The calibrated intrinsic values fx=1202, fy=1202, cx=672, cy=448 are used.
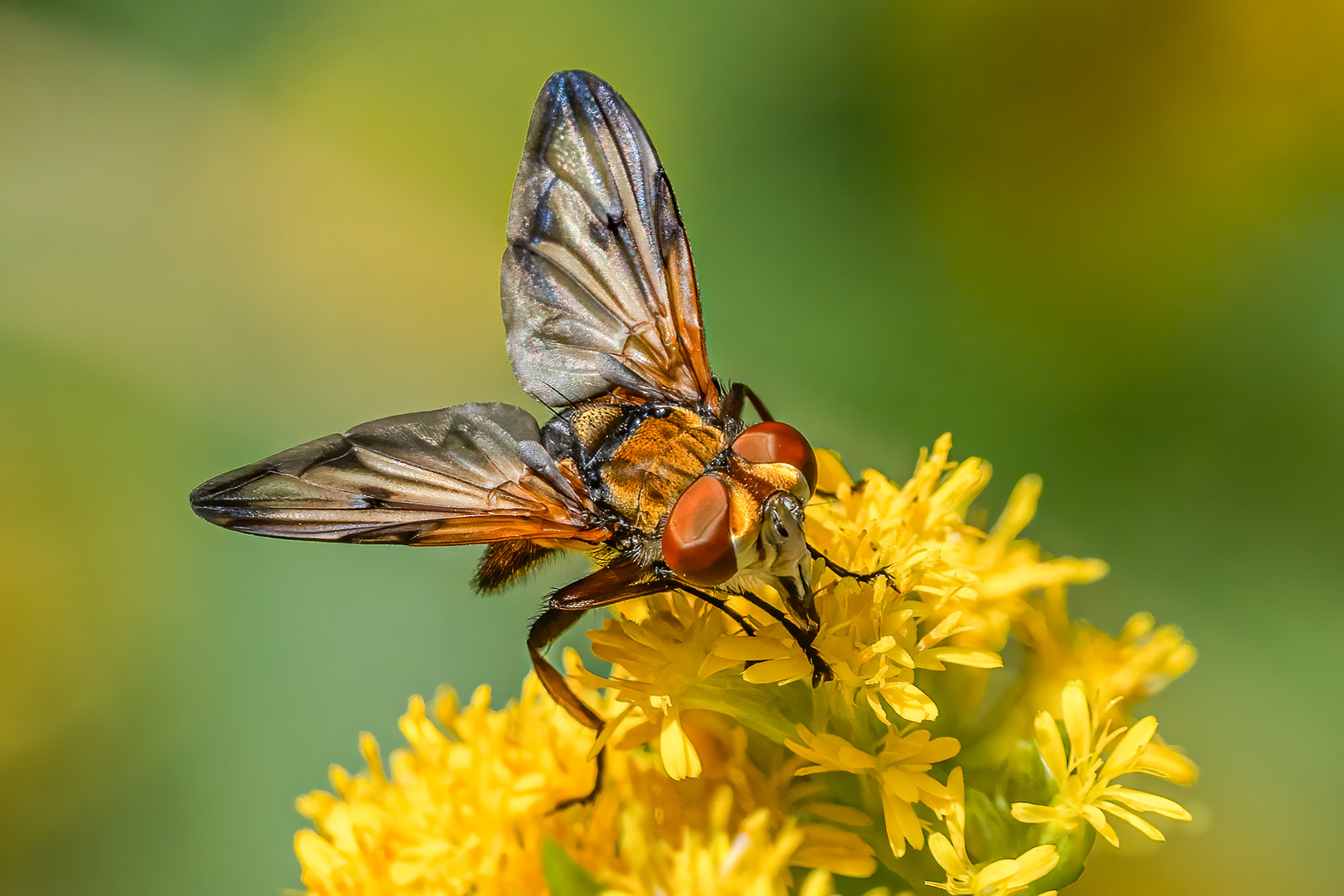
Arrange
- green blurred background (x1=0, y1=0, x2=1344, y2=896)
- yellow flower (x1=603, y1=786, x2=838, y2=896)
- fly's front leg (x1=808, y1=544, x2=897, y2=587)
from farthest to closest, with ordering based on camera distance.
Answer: green blurred background (x1=0, y1=0, x2=1344, y2=896), fly's front leg (x1=808, y1=544, x2=897, y2=587), yellow flower (x1=603, y1=786, x2=838, y2=896)

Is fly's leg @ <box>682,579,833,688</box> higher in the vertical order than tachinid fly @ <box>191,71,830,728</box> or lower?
lower

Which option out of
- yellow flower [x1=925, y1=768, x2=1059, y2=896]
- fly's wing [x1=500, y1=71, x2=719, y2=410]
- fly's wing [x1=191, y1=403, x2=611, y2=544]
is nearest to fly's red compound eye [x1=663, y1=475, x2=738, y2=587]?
fly's wing [x1=191, y1=403, x2=611, y2=544]

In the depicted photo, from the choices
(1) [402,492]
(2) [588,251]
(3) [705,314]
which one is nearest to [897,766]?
(1) [402,492]

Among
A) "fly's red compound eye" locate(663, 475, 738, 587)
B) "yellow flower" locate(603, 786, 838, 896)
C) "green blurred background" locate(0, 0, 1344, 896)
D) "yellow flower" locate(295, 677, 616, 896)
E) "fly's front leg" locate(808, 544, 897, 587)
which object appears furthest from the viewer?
"green blurred background" locate(0, 0, 1344, 896)

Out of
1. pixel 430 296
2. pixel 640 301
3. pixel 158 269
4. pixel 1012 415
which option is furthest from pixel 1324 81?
pixel 158 269

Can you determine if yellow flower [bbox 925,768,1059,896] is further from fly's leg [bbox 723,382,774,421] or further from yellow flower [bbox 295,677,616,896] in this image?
fly's leg [bbox 723,382,774,421]

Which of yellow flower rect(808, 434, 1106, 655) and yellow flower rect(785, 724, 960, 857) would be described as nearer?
yellow flower rect(785, 724, 960, 857)

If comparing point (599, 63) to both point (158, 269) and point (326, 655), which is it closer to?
point (158, 269)
